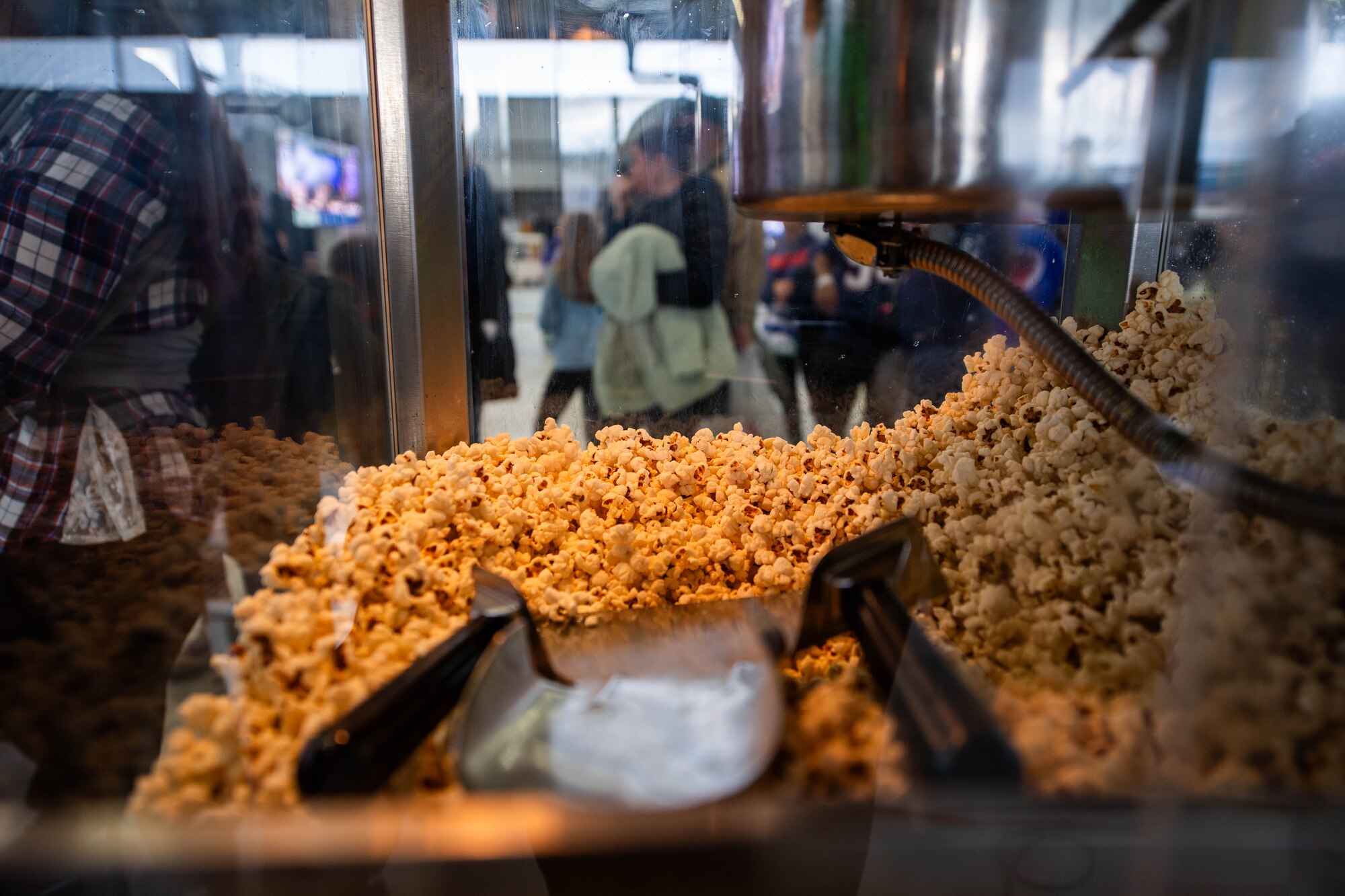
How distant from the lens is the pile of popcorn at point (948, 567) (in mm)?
456

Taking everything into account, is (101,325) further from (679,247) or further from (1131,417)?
(1131,417)

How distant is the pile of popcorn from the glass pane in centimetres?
10

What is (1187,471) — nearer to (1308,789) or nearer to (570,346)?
(1308,789)

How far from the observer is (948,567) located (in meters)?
0.83

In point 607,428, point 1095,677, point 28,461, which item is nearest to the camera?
point 1095,677

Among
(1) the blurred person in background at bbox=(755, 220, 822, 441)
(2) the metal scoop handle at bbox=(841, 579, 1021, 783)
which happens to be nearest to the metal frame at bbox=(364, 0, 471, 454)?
(1) the blurred person in background at bbox=(755, 220, 822, 441)

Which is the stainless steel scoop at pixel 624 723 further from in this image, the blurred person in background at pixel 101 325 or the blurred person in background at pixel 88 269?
the blurred person in background at pixel 88 269

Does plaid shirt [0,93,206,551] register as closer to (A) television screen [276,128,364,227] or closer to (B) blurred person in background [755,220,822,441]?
(A) television screen [276,128,364,227]

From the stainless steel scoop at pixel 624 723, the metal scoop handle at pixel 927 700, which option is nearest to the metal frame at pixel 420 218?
the stainless steel scoop at pixel 624 723

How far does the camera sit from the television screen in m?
0.88

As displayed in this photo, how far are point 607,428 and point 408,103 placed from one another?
1.89 ft

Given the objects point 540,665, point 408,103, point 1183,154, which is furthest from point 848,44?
point 408,103

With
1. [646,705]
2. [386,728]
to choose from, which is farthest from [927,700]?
[386,728]

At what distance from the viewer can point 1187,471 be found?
1.95 ft
